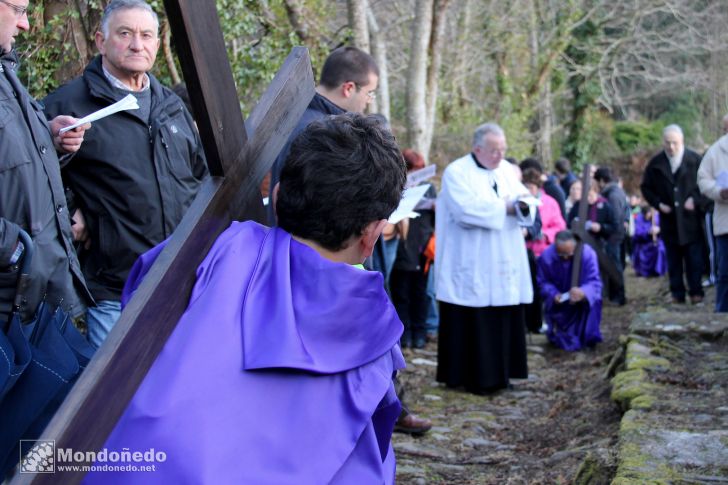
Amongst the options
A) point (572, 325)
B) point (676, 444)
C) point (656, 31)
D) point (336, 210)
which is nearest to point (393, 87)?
point (656, 31)

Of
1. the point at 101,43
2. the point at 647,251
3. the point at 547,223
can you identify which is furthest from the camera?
the point at 647,251

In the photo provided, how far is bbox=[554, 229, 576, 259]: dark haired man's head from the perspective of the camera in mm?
10273

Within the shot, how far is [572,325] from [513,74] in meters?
16.3

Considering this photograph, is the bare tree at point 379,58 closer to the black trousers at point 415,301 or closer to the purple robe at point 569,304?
the black trousers at point 415,301

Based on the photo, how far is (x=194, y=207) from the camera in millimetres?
2508

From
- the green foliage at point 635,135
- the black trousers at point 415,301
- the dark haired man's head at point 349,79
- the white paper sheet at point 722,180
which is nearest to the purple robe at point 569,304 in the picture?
the black trousers at point 415,301

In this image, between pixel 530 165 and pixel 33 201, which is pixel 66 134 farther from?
pixel 530 165

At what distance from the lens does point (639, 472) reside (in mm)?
3717

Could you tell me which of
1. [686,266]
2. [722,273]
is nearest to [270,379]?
[722,273]

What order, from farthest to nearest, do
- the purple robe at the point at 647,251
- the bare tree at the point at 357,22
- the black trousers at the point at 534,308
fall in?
the purple robe at the point at 647,251 < the bare tree at the point at 357,22 < the black trousers at the point at 534,308

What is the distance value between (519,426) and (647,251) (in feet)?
40.5

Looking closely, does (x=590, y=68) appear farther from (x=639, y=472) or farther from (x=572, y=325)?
(x=639, y=472)

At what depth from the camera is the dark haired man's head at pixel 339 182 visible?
2.37 meters

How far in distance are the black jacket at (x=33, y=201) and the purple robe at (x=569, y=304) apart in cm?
731
